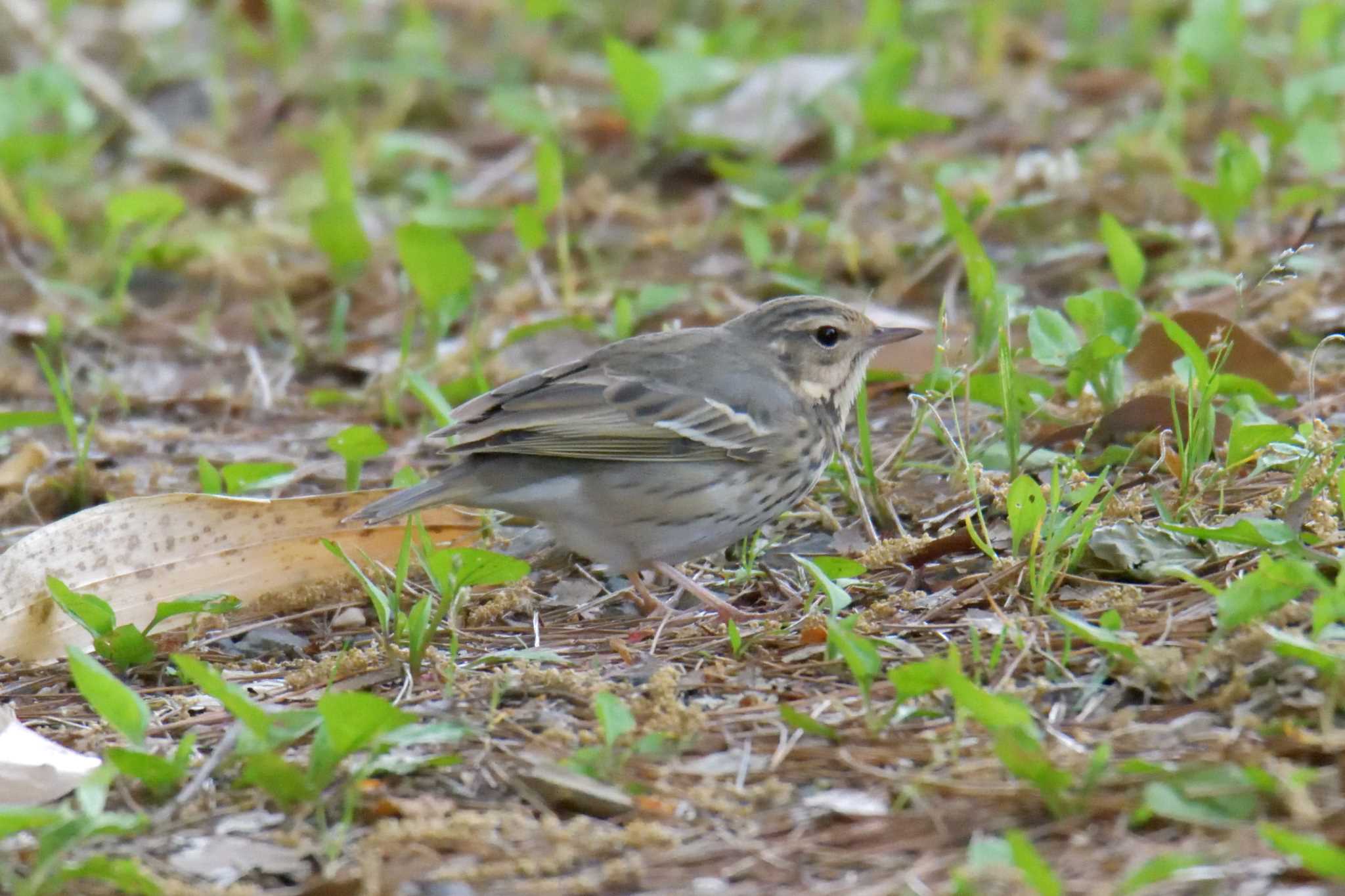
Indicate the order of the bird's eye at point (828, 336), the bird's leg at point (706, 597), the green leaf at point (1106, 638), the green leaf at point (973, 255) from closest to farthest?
the green leaf at point (1106, 638) → the bird's leg at point (706, 597) → the bird's eye at point (828, 336) → the green leaf at point (973, 255)

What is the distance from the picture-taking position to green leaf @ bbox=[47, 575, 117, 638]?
4.80 m

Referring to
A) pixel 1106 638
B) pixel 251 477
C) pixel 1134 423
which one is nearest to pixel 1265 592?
pixel 1106 638

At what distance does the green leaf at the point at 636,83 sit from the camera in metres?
9.12

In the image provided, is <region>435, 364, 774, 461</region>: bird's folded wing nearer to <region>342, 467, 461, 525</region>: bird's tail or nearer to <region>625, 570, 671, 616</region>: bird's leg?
<region>342, 467, 461, 525</region>: bird's tail

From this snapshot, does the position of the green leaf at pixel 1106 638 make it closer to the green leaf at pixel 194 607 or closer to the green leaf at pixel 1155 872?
the green leaf at pixel 1155 872

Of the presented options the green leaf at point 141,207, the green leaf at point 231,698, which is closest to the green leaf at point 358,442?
the green leaf at point 231,698

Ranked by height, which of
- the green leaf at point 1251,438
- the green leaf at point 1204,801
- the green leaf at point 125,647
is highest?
the green leaf at point 1251,438

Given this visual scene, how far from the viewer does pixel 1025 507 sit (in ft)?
15.7

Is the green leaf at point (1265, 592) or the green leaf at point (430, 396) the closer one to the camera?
the green leaf at point (1265, 592)

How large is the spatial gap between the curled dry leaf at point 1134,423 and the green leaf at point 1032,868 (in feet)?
8.44

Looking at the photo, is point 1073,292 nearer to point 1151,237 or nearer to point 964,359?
point 1151,237

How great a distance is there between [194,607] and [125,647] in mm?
239

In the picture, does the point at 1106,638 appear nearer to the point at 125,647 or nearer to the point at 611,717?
the point at 611,717

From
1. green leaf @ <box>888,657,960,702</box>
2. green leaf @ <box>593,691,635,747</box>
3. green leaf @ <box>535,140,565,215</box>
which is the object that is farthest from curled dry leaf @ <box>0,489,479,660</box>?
green leaf @ <box>535,140,565,215</box>
